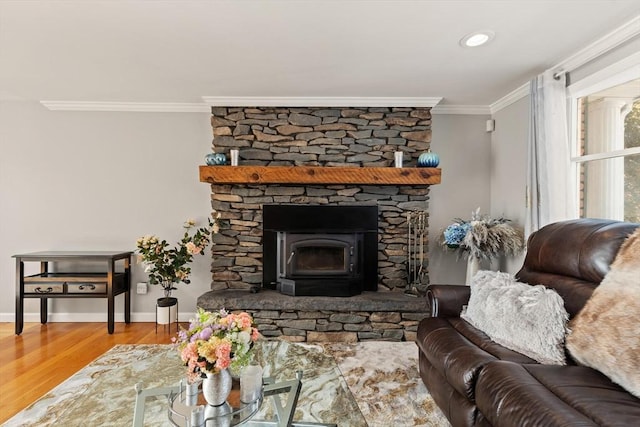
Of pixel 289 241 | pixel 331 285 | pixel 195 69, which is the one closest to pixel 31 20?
pixel 195 69

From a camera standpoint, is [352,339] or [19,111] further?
[19,111]

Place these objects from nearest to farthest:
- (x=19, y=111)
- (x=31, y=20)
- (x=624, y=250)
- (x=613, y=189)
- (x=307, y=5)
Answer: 1. (x=624, y=250)
2. (x=307, y=5)
3. (x=31, y=20)
4. (x=613, y=189)
5. (x=19, y=111)

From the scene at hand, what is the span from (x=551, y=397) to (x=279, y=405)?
101cm

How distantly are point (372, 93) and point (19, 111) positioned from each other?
3643mm

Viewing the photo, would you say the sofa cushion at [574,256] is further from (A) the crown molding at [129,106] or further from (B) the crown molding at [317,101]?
(A) the crown molding at [129,106]

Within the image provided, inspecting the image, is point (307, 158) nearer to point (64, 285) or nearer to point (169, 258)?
point (169, 258)

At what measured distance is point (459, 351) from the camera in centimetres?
182

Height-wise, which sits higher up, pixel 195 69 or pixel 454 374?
pixel 195 69

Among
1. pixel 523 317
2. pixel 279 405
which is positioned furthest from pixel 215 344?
pixel 523 317

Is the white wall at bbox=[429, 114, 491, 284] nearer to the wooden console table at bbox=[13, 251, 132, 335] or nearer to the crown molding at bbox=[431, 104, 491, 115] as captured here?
the crown molding at bbox=[431, 104, 491, 115]

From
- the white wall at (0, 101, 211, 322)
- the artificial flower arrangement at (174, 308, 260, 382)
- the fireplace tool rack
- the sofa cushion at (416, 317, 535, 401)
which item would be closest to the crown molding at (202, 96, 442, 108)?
the white wall at (0, 101, 211, 322)

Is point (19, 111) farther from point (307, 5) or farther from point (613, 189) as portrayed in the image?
point (613, 189)

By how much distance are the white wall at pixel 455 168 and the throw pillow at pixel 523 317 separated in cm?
172

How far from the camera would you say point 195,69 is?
2.88m
